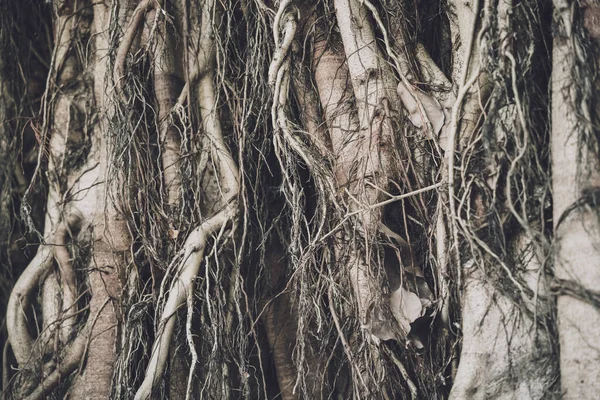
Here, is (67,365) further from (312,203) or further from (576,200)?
(576,200)

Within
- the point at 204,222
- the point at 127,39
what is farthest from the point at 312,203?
the point at 127,39

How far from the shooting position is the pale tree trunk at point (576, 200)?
6.82 ft

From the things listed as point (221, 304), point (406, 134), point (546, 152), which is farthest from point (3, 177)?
point (546, 152)

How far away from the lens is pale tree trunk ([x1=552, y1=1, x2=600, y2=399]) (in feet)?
6.82

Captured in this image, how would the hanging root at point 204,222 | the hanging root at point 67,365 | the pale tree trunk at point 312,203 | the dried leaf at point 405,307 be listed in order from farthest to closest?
the hanging root at point 67,365
the hanging root at point 204,222
the dried leaf at point 405,307
the pale tree trunk at point 312,203

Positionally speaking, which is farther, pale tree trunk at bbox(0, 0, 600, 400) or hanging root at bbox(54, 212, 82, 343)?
hanging root at bbox(54, 212, 82, 343)

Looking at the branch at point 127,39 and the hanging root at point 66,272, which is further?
the hanging root at point 66,272

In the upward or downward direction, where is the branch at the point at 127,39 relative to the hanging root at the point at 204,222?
upward

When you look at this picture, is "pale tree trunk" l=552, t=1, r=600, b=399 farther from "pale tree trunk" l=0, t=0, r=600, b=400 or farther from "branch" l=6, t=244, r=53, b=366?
"branch" l=6, t=244, r=53, b=366

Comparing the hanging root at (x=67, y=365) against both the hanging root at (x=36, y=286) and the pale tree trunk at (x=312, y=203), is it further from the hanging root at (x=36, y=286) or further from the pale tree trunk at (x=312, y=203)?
the hanging root at (x=36, y=286)

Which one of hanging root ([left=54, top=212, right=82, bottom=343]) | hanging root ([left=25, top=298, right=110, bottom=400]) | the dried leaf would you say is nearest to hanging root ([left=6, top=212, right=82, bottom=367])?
hanging root ([left=54, top=212, right=82, bottom=343])

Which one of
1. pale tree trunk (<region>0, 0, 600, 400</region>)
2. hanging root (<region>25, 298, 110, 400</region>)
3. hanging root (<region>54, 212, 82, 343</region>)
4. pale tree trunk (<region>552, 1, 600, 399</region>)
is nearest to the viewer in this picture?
pale tree trunk (<region>552, 1, 600, 399</region>)

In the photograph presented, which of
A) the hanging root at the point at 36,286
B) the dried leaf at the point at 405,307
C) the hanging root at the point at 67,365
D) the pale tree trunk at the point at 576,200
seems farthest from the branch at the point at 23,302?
the pale tree trunk at the point at 576,200

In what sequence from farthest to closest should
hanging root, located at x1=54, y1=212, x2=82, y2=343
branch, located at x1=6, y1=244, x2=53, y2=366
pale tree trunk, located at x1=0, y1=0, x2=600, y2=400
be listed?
branch, located at x1=6, y1=244, x2=53, y2=366 → hanging root, located at x1=54, y1=212, x2=82, y2=343 → pale tree trunk, located at x1=0, y1=0, x2=600, y2=400
